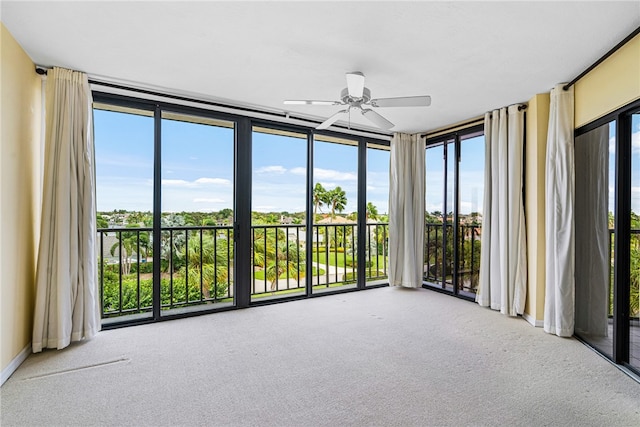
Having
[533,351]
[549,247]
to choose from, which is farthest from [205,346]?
[549,247]

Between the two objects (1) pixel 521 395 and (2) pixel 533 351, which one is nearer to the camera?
(1) pixel 521 395

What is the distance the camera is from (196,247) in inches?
161

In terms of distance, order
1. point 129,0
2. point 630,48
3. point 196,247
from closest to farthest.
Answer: point 129,0 < point 630,48 < point 196,247

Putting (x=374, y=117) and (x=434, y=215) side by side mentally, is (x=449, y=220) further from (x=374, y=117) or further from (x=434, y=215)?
(x=374, y=117)

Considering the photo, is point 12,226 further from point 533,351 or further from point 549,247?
point 549,247

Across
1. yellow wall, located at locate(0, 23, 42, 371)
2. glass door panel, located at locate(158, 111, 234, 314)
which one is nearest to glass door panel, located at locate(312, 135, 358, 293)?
glass door panel, located at locate(158, 111, 234, 314)

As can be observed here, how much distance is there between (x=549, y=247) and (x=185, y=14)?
12.4 ft

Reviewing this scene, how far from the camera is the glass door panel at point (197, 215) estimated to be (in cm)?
376

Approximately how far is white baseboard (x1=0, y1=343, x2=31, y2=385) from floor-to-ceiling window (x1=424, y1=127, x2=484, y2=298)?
188 inches

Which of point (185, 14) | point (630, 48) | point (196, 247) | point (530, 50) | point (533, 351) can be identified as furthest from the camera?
point (196, 247)

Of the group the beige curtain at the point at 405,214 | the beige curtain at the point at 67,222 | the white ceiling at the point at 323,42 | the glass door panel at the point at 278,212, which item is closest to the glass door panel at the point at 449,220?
the beige curtain at the point at 405,214

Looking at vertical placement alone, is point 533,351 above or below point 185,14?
below

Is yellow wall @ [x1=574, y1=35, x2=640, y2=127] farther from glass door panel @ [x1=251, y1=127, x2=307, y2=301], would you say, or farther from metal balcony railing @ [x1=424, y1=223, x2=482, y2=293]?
glass door panel @ [x1=251, y1=127, x2=307, y2=301]

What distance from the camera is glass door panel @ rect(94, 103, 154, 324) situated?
11.2 feet
